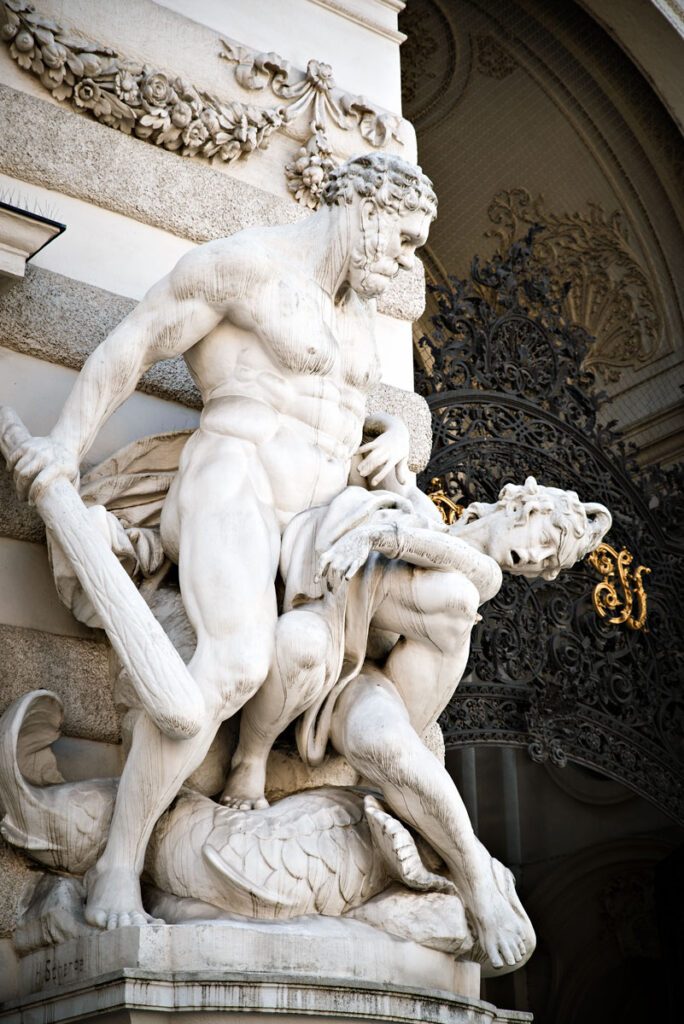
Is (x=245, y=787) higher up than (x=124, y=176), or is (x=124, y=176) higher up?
(x=124, y=176)

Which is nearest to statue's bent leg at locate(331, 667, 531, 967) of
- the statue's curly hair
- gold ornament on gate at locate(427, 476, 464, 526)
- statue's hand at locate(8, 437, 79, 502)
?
statue's hand at locate(8, 437, 79, 502)

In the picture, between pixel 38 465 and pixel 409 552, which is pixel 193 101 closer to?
pixel 38 465

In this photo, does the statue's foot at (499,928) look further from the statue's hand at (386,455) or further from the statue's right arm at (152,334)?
the statue's right arm at (152,334)

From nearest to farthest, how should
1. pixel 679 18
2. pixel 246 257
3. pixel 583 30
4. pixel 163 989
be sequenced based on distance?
1. pixel 163 989
2. pixel 246 257
3. pixel 679 18
4. pixel 583 30

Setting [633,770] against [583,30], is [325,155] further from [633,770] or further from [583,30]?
[583,30]

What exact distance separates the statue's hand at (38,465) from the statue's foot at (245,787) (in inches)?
31.3

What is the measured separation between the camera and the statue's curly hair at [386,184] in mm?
3609

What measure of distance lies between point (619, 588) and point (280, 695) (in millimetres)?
3000

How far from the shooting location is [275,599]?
3408 millimetres

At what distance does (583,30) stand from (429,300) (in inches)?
74.9

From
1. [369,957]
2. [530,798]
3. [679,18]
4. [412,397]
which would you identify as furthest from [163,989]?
[530,798]

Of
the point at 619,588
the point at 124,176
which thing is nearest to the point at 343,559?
the point at 124,176

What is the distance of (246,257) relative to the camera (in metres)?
3.62

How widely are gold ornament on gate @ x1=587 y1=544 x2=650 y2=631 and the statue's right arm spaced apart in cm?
279
